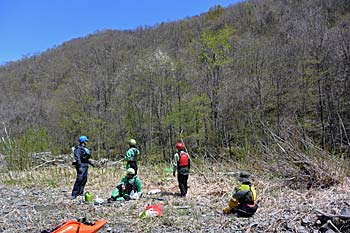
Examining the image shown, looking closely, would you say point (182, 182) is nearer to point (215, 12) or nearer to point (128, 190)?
point (128, 190)

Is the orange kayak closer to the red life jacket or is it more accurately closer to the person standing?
the red life jacket

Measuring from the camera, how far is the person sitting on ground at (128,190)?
957cm

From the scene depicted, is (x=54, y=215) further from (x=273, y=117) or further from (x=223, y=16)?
(x=223, y=16)

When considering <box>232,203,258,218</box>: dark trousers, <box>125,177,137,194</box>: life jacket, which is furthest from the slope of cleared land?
<box>125,177,137,194</box>: life jacket

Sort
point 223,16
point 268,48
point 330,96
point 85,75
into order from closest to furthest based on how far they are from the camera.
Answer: point 330,96 < point 268,48 < point 85,75 < point 223,16

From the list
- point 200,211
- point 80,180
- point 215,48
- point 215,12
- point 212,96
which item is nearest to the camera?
point 200,211

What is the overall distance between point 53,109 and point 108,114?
11.2 meters

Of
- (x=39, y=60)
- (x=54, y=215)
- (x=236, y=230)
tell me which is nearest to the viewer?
(x=236, y=230)

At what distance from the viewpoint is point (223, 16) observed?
63.3 m

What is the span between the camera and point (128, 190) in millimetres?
9781

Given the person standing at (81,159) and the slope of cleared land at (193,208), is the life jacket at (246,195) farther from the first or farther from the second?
the person standing at (81,159)

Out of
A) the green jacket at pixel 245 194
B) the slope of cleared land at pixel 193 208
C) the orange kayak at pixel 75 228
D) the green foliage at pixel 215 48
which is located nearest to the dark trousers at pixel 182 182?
the slope of cleared land at pixel 193 208

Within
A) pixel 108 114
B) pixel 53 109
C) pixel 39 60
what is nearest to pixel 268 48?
pixel 108 114

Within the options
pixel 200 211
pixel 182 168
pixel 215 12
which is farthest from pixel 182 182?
pixel 215 12
